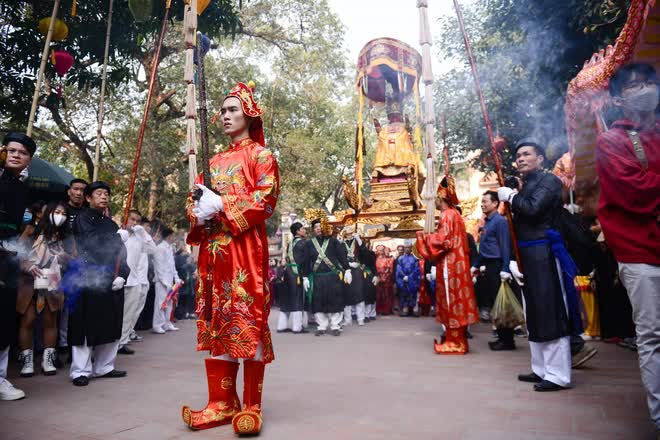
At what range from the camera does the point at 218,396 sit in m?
3.35

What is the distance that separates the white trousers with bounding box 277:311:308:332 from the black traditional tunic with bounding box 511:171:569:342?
5.22 metres

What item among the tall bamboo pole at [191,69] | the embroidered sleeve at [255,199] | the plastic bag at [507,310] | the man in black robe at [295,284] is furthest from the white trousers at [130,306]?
the plastic bag at [507,310]

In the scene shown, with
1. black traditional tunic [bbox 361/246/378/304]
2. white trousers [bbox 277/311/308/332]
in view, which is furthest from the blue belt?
black traditional tunic [bbox 361/246/378/304]

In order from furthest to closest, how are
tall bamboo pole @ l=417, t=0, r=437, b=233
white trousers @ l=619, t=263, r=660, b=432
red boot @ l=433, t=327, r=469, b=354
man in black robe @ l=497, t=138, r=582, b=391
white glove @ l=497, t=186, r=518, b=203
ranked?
red boot @ l=433, t=327, r=469, b=354, tall bamboo pole @ l=417, t=0, r=437, b=233, white glove @ l=497, t=186, r=518, b=203, man in black robe @ l=497, t=138, r=582, b=391, white trousers @ l=619, t=263, r=660, b=432

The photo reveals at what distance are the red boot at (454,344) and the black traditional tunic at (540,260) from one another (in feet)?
6.13

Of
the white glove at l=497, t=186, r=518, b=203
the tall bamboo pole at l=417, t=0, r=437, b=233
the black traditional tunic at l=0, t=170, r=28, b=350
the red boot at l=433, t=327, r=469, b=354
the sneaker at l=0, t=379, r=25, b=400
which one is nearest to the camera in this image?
the black traditional tunic at l=0, t=170, r=28, b=350

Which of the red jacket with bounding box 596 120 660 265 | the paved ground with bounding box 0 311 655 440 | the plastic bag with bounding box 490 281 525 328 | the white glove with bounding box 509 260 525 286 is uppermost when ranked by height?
the red jacket with bounding box 596 120 660 265

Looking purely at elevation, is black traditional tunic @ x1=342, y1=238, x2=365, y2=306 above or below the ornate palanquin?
below

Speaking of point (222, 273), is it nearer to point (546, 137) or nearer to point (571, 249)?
point (571, 249)

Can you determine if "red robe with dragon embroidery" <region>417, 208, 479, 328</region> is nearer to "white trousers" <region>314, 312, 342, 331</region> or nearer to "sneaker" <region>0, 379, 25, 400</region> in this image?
"white trousers" <region>314, 312, 342, 331</region>

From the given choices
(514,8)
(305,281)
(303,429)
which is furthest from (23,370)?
(514,8)

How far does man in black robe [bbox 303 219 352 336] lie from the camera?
28.7 feet

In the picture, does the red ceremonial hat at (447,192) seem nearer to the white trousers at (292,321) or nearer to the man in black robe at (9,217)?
the white trousers at (292,321)

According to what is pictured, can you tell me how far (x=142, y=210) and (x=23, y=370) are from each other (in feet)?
40.1
